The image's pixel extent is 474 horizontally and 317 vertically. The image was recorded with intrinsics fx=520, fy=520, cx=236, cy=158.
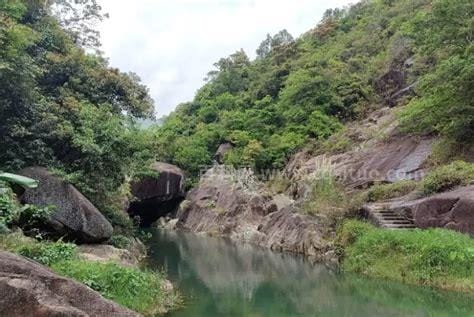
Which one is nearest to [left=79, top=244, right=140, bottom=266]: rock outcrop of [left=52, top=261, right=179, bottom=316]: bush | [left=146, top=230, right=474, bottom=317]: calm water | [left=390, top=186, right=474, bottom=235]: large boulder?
[left=146, top=230, right=474, bottom=317]: calm water

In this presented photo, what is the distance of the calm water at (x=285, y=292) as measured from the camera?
1149cm

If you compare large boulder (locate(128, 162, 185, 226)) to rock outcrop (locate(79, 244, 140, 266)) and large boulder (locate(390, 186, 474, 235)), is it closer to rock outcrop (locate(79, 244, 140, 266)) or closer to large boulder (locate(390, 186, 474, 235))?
rock outcrop (locate(79, 244, 140, 266))

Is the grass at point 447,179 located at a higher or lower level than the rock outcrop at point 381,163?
lower

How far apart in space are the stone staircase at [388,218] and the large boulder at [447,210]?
0.77 feet

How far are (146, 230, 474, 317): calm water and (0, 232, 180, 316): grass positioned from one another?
86cm

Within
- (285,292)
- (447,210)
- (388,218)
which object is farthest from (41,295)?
(388,218)

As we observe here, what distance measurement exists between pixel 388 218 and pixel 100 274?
10.5 m

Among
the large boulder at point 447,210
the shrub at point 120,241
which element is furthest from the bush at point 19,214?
the large boulder at point 447,210

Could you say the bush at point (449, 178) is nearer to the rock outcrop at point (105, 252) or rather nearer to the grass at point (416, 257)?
the grass at point (416, 257)

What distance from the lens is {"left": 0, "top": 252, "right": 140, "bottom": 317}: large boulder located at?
19.3 ft

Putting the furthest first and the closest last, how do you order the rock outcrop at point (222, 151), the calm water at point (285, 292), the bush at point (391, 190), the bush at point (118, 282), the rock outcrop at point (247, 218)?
the rock outcrop at point (222, 151)
the rock outcrop at point (247, 218)
the bush at point (391, 190)
the calm water at point (285, 292)
the bush at point (118, 282)

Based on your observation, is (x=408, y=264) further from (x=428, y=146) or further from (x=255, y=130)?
(x=255, y=130)

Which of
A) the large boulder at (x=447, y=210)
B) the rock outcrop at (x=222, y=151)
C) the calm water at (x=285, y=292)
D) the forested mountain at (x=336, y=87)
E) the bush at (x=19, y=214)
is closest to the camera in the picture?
the bush at (x=19, y=214)

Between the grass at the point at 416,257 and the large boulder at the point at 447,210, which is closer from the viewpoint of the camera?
the grass at the point at 416,257
